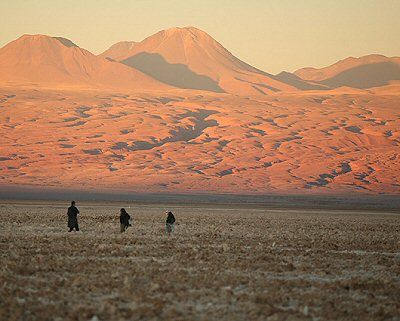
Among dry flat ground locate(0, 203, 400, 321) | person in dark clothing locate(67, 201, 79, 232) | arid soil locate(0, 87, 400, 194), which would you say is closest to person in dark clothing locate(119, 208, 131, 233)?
person in dark clothing locate(67, 201, 79, 232)

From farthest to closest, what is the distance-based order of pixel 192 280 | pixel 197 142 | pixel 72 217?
pixel 197 142 < pixel 72 217 < pixel 192 280

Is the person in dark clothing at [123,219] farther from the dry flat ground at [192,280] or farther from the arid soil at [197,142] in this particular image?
the arid soil at [197,142]

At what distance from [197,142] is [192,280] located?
5075 inches

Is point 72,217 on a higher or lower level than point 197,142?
lower

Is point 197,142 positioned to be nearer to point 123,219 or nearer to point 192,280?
point 123,219

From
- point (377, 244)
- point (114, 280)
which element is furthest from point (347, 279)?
point (377, 244)

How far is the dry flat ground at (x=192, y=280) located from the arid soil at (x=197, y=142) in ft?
280

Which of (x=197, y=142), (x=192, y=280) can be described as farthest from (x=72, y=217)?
(x=197, y=142)

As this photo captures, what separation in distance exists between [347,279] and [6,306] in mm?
7733

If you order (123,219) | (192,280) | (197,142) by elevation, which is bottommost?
(192,280)

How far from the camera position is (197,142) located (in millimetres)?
145375

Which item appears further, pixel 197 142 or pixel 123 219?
pixel 197 142

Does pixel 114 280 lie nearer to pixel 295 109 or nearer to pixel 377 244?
pixel 377 244

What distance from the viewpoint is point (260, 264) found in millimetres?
20422
